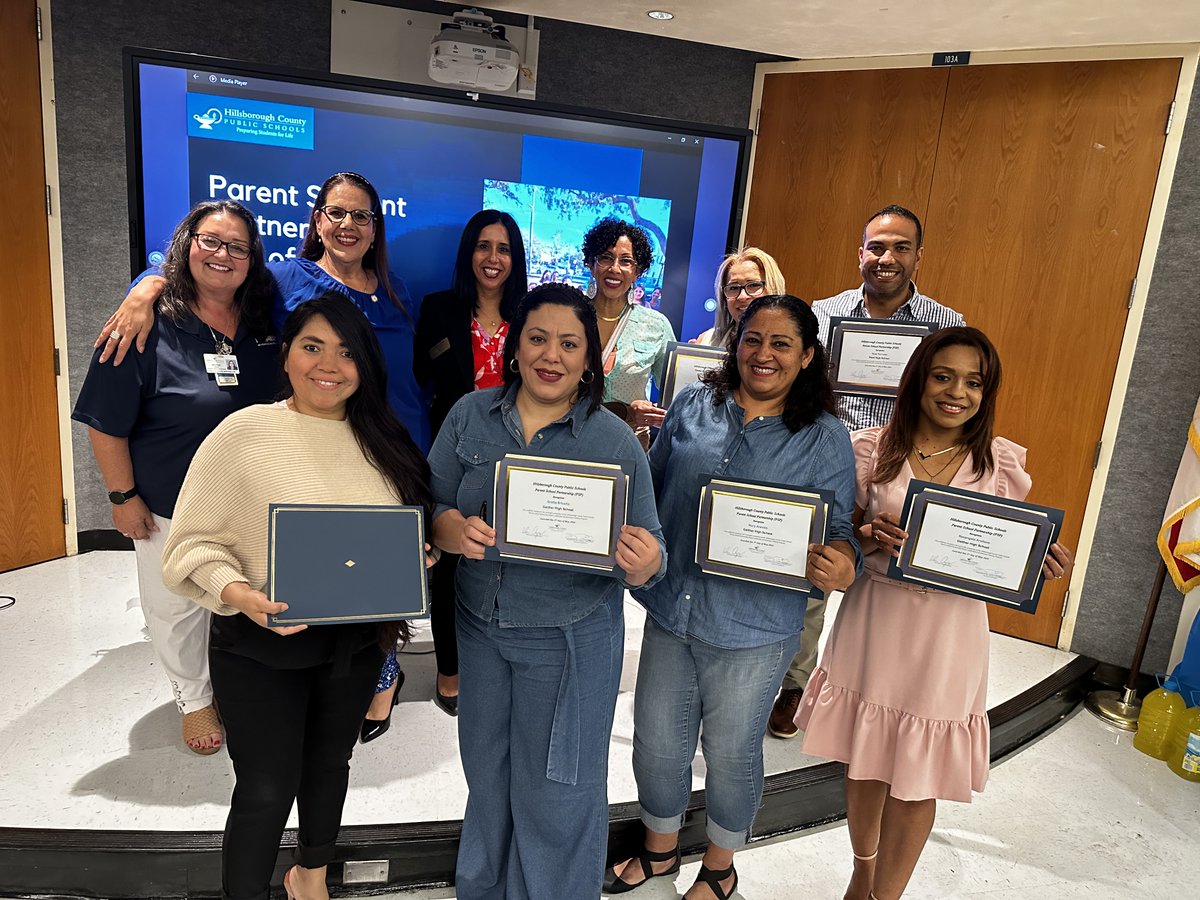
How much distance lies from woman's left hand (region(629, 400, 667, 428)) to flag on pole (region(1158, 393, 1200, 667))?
7.33 feet

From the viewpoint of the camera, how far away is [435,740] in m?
2.60

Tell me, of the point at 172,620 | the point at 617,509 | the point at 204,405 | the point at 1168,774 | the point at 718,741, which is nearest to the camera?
the point at 617,509

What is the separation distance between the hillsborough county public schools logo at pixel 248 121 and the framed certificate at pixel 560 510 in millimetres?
1732

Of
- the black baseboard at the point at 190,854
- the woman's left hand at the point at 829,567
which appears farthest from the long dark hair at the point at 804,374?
the black baseboard at the point at 190,854

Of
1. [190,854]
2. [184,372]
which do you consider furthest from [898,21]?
[190,854]

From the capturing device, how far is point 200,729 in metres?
2.43

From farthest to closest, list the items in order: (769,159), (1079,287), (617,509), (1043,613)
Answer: (769,159) → (1043,613) → (1079,287) → (617,509)

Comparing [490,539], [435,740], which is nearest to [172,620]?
[435,740]

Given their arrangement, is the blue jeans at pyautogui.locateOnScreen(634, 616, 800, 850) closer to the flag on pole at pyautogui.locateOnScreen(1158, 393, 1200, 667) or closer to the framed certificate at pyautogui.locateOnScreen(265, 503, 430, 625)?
the framed certificate at pyautogui.locateOnScreen(265, 503, 430, 625)

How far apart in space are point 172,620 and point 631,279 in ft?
5.55

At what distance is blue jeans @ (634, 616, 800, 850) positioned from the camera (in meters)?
1.83

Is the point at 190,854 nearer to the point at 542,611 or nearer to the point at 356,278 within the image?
the point at 542,611

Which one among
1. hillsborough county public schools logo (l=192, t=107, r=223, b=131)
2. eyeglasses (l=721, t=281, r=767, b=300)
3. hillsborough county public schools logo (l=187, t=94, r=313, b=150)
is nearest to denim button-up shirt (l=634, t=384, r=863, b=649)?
eyeglasses (l=721, t=281, r=767, b=300)

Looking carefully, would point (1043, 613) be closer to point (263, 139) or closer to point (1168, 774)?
point (1168, 774)
